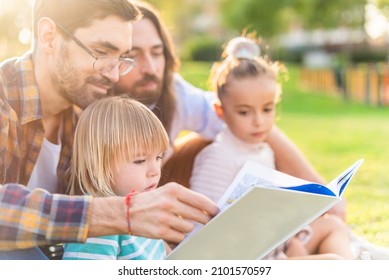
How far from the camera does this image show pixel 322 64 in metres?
12.6

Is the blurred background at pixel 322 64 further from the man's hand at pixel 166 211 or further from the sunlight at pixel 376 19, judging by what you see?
the man's hand at pixel 166 211

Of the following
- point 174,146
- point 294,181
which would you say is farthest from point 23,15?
point 294,181

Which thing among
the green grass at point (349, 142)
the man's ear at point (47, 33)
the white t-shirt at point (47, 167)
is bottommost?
the green grass at point (349, 142)

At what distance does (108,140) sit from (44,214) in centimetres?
29

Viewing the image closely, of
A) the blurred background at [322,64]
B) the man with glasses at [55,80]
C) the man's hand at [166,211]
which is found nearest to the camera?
the man's hand at [166,211]

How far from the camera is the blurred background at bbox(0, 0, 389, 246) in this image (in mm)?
3107

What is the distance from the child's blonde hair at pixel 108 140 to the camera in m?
1.63

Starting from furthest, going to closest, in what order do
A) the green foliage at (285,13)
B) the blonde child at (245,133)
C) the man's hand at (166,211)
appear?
the green foliage at (285,13), the blonde child at (245,133), the man's hand at (166,211)

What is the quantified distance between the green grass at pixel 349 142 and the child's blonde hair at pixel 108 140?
1045 mm

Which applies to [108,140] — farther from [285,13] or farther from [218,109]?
[285,13]

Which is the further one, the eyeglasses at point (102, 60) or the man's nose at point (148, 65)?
the man's nose at point (148, 65)

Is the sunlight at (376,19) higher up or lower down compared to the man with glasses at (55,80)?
higher up

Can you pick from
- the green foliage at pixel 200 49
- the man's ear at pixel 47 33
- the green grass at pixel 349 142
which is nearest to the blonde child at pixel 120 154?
the man's ear at pixel 47 33
